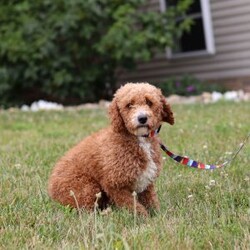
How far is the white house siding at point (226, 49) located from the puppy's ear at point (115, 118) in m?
9.43

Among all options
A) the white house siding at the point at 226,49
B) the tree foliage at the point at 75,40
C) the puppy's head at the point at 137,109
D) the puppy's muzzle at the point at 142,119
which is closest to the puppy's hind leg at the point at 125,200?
the puppy's head at the point at 137,109

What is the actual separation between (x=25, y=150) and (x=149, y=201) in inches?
110

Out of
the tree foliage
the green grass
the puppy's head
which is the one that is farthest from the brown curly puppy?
the tree foliage

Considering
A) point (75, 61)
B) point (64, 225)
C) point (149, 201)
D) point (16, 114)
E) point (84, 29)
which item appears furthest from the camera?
point (75, 61)

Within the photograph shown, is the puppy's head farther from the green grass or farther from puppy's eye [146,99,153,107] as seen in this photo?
the green grass

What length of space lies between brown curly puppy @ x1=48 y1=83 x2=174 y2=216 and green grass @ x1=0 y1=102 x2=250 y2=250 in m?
0.11

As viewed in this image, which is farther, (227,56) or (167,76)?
(167,76)

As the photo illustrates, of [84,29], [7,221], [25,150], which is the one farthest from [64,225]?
[84,29]

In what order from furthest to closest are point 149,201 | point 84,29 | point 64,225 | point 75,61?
point 75,61 → point 84,29 → point 149,201 → point 64,225

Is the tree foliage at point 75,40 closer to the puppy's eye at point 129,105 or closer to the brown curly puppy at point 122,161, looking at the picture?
the brown curly puppy at point 122,161

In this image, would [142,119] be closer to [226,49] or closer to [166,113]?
[166,113]

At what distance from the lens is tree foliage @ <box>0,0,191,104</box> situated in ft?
40.0

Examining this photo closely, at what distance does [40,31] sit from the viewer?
41.1 feet

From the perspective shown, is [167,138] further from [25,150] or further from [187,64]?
[187,64]
